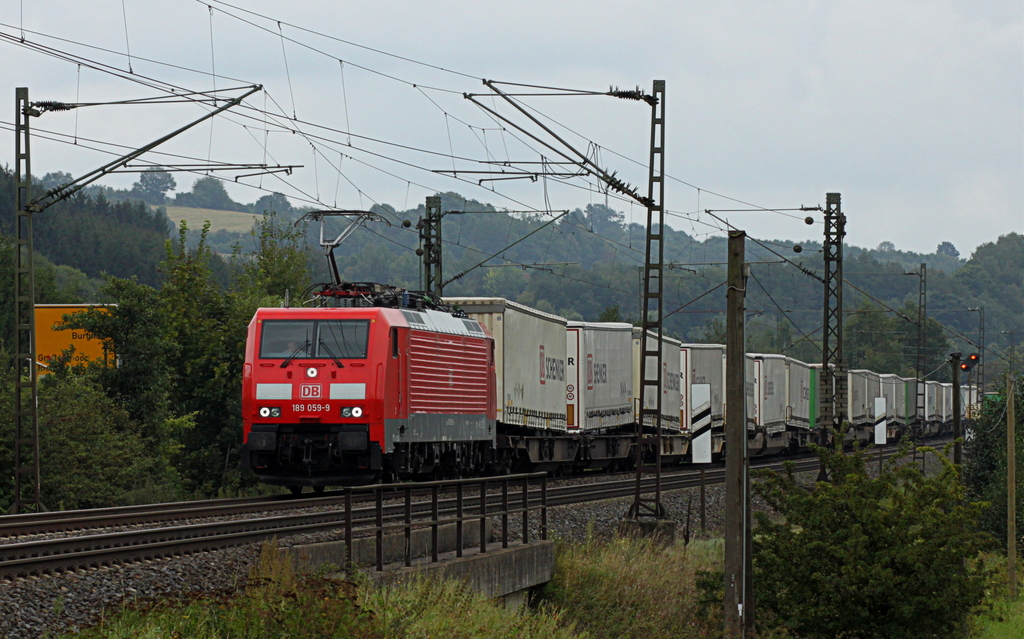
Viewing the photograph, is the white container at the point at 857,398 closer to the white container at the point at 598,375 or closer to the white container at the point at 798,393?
the white container at the point at 798,393

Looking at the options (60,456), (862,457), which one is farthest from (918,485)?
(60,456)

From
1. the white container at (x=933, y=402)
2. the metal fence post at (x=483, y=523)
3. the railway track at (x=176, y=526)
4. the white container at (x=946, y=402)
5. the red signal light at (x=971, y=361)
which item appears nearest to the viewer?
the railway track at (x=176, y=526)

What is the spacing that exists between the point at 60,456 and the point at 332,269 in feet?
19.7

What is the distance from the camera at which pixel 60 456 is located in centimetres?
2391

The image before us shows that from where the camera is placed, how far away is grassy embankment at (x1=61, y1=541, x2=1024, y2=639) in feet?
32.0

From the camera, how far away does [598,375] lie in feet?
111

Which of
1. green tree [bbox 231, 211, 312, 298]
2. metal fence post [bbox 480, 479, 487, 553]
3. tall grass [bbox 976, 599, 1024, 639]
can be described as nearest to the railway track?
metal fence post [bbox 480, 479, 487, 553]

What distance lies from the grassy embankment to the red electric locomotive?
3.88 m

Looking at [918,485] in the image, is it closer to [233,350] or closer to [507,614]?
[507,614]

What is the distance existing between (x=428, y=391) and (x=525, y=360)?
7.08 m

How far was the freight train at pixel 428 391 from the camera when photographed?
20.5m

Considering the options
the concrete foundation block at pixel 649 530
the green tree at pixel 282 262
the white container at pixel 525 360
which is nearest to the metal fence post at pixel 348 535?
the concrete foundation block at pixel 649 530

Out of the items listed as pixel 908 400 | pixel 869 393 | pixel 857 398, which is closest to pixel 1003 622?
pixel 857 398

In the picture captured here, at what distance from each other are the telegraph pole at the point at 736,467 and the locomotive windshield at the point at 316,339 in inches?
306
